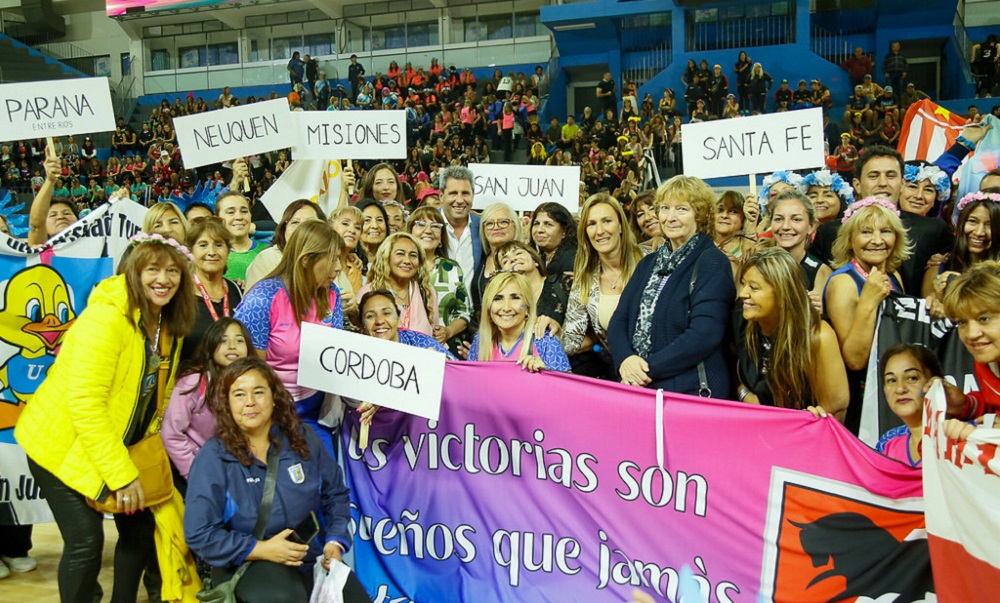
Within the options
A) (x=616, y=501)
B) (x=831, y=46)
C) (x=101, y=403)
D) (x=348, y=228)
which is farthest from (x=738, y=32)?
(x=101, y=403)

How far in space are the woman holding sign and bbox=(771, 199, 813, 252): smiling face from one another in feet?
7.05

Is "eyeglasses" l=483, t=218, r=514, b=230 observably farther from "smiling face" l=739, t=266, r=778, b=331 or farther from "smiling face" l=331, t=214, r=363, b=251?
"smiling face" l=739, t=266, r=778, b=331

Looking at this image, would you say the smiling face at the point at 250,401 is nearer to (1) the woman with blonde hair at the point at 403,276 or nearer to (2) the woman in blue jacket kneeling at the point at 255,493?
(2) the woman in blue jacket kneeling at the point at 255,493

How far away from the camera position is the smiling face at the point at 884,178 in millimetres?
4918

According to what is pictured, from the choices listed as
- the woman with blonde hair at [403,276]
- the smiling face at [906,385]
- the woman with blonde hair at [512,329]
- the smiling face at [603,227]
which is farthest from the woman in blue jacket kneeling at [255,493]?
the smiling face at [906,385]

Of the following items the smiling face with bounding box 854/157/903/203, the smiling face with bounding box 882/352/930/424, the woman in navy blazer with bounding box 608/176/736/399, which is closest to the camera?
the smiling face with bounding box 882/352/930/424

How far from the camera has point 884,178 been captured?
4918 millimetres

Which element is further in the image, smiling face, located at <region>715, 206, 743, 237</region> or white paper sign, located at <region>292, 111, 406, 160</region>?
white paper sign, located at <region>292, 111, 406, 160</region>

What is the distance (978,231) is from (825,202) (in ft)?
4.04

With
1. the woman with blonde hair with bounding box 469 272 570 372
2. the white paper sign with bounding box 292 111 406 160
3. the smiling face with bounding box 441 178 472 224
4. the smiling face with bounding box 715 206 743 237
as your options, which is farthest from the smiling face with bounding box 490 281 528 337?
the white paper sign with bounding box 292 111 406 160

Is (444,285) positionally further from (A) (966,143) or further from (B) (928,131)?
(B) (928,131)

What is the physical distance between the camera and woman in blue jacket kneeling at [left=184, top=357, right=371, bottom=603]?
338 centimetres

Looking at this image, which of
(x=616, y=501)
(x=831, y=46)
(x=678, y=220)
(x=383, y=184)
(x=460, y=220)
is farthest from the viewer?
(x=831, y=46)

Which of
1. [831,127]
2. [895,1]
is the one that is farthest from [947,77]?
[831,127]
